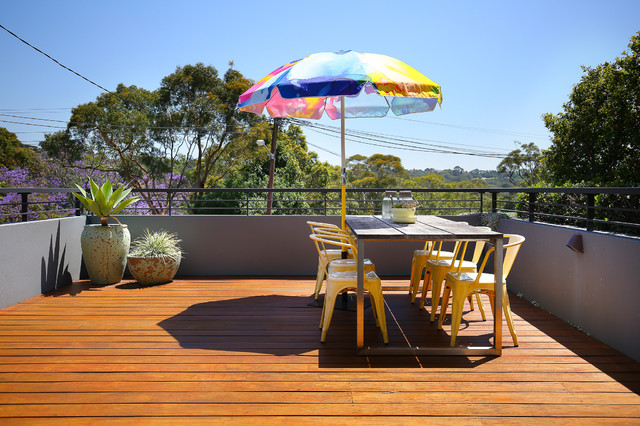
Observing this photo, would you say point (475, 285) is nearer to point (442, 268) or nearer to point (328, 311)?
point (442, 268)

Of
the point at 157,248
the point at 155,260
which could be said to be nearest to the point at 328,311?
the point at 155,260

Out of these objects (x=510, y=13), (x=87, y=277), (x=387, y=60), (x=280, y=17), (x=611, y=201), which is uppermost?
(x=510, y=13)

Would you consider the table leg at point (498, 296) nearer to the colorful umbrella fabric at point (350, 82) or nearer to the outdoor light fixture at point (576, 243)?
the outdoor light fixture at point (576, 243)

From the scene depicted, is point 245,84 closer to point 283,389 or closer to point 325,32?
point 325,32

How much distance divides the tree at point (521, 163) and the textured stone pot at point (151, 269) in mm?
43061

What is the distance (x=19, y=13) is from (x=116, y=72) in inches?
337

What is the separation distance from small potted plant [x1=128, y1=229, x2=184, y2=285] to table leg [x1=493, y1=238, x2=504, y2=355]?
348 centimetres

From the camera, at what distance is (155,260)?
15.5ft

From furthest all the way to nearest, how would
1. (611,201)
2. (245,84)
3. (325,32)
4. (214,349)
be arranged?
(325,32), (245,84), (611,201), (214,349)

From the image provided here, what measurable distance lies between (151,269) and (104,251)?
0.54m

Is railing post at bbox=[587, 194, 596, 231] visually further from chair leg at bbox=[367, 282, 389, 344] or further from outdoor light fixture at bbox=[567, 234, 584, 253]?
chair leg at bbox=[367, 282, 389, 344]

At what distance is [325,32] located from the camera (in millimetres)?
24281

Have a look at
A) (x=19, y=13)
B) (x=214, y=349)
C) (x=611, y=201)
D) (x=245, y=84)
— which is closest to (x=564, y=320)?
(x=214, y=349)

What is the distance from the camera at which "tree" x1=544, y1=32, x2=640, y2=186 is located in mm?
12750
